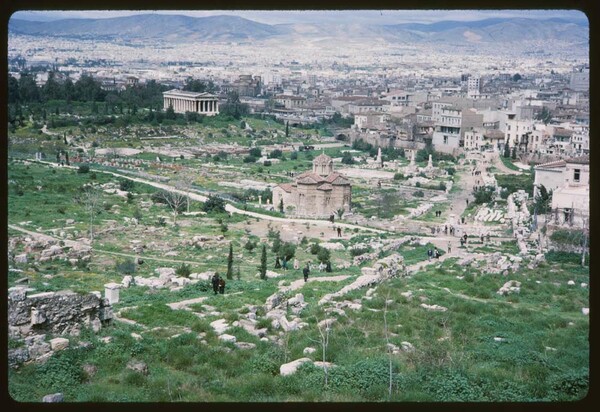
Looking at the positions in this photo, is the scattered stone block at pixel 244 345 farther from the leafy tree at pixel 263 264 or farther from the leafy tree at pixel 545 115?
the leafy tree at pixel 545 115

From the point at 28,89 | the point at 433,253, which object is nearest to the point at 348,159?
the point at 433,253

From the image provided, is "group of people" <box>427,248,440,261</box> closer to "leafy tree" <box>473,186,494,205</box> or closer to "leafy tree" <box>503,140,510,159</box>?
"leafy tree" <box>473,186,494,205</box>

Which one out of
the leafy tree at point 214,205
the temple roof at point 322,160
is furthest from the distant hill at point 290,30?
the temple roof at point 322,160


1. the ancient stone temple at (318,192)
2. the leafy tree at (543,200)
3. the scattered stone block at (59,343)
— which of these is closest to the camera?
the scattered stone block at (59,343)

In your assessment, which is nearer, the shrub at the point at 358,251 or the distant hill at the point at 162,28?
the distant hill at the point at 162,28

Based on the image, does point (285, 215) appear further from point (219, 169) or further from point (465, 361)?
point (465, 361)

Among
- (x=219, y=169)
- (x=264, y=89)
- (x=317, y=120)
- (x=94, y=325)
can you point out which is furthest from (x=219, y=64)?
(x=94, y=325)

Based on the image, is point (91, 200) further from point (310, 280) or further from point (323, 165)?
point (323, 165)

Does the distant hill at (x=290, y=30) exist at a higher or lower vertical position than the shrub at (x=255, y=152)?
higher
